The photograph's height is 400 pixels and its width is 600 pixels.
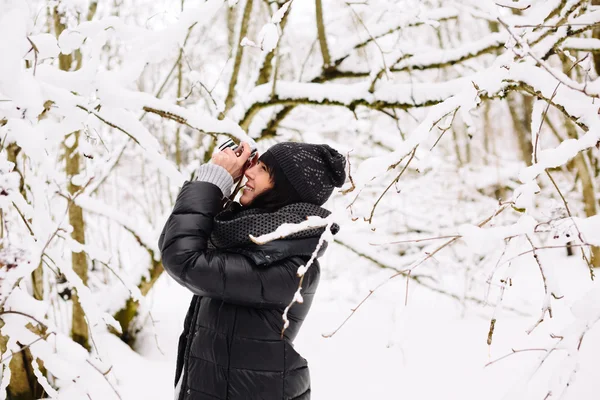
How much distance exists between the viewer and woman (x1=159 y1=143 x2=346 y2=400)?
1.37 metres

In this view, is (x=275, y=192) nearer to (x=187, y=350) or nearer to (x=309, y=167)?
(x=309, y=167)

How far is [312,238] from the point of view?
1.46 m

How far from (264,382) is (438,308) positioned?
347 centimetres

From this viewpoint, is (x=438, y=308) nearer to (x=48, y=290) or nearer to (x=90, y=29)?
(x=48, y=290)

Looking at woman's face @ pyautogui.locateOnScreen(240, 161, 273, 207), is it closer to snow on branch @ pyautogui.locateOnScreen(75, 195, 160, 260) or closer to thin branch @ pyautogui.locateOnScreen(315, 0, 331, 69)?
thin branch @ pyautogui.locateOnScreen(315, 0, 331, 69)

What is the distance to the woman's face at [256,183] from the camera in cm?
158

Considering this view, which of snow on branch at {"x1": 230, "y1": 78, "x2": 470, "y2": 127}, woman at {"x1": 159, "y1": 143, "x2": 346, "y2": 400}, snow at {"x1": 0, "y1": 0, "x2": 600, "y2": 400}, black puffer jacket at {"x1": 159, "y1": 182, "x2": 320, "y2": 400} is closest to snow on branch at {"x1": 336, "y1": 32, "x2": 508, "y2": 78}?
snow at {"x1": 0, "y1": 0, "x2": 600, "y2": 400}

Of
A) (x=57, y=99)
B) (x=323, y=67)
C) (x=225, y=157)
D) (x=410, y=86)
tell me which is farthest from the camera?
(x=323, y=67)

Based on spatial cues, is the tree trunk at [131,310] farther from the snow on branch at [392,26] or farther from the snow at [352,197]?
the snow on branch at [392,26]

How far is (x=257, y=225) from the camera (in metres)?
1.45

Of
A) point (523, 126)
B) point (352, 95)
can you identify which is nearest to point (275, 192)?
point (352, 95)

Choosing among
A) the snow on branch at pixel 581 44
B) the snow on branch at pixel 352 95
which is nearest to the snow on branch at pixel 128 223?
the snow on branch at pixel 352 95

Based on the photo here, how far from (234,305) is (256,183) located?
41 centimetres

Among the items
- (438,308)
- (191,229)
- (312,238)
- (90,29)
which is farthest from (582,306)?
(438,308)
